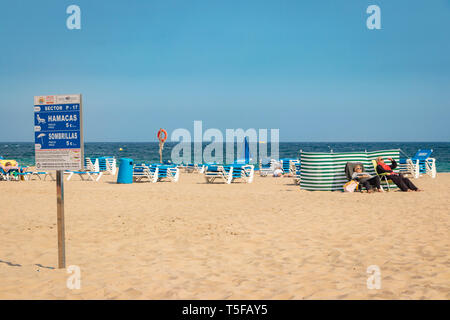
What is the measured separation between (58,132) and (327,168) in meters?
8.47

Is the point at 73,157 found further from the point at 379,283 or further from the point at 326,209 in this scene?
the point at 326,209

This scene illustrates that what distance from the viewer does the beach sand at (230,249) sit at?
146 inches

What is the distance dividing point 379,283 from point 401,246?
160cm

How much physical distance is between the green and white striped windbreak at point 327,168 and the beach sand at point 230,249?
1.99 metres

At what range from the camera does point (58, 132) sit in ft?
13.3

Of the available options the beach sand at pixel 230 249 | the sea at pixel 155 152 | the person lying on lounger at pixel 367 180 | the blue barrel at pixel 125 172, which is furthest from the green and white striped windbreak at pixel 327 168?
the sea at pixel 155 152

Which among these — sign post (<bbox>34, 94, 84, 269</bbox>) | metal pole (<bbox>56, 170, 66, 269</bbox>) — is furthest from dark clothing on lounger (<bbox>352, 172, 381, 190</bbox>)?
sign post (<bbox>34, 94, 84, 269</bbox>)

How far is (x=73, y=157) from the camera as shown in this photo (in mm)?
4039

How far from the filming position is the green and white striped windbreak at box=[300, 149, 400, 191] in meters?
11.4

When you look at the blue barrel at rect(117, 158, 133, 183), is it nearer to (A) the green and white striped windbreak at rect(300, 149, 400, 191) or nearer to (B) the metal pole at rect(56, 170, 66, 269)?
(A) the green and white striped windbreak at rect(300, 149, 400, 191)

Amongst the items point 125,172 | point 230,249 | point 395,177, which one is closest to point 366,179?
point 395,177

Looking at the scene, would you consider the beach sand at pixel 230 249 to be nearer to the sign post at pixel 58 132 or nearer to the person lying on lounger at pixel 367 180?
the sign post at pixel 58 132
